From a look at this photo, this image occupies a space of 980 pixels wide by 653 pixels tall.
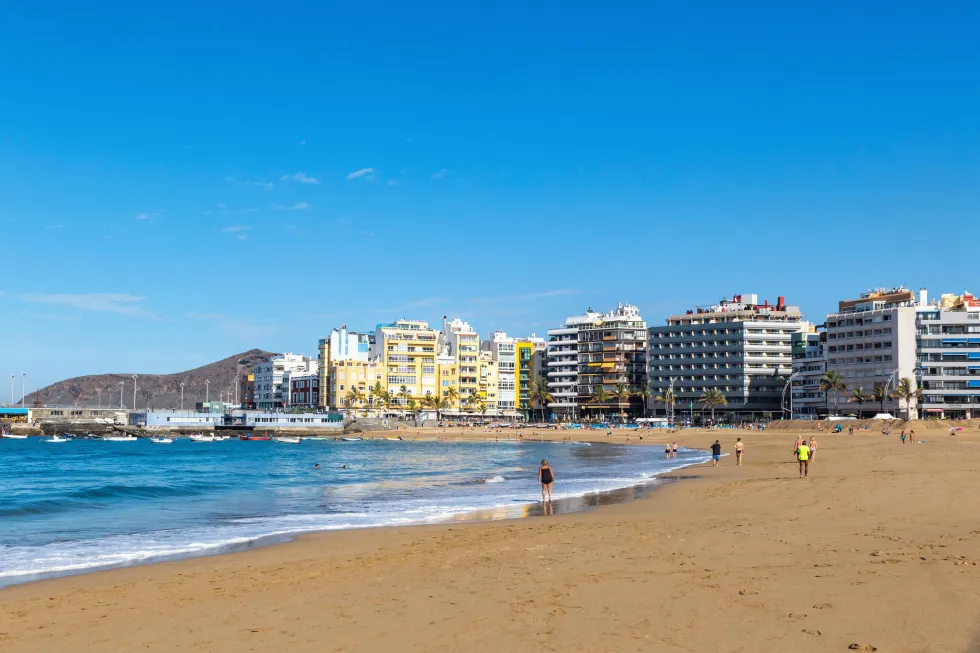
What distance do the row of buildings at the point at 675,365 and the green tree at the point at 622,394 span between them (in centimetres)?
29

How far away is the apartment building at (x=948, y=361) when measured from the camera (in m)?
108

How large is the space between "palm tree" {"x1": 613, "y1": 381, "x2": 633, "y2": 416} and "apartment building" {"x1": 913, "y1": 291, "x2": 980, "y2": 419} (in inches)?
2134

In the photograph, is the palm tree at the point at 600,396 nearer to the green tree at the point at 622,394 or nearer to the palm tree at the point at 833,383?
the green tree at the point at 622,394

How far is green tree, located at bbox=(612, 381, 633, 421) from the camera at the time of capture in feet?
502

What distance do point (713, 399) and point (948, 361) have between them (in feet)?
121

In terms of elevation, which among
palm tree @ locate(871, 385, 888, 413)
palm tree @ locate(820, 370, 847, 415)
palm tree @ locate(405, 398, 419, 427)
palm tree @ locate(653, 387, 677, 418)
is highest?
palm tree @ locate(820, 370, 847, 415)

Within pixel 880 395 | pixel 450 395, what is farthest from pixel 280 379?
pixel 880 395

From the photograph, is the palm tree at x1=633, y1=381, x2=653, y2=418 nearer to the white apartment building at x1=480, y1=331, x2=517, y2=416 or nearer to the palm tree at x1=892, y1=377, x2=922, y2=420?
the white apartment building at x1=480, y1=331, x2=517, y2=416

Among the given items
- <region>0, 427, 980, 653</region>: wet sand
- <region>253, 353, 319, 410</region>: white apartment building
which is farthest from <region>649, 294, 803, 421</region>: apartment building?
<region>0, 427, 980, 653</region>: wet sand

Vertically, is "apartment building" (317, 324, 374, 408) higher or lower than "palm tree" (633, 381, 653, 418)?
higher

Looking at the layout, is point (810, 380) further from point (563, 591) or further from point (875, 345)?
point (563, 591)

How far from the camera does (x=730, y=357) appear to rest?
5497 inches

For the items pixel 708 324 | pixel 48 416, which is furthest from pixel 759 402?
pixel 48 416

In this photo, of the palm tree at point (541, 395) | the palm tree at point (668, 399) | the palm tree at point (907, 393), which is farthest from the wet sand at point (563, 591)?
the palm tree at point (541, 395)
